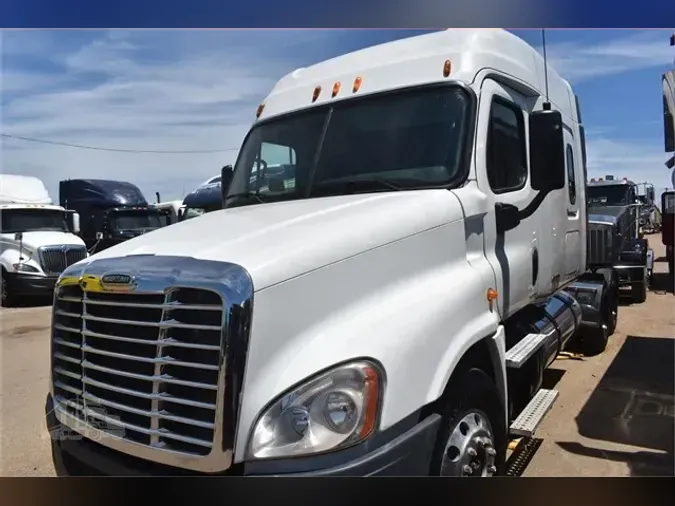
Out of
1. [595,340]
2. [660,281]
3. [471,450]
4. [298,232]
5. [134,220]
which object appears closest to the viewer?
[298,232]

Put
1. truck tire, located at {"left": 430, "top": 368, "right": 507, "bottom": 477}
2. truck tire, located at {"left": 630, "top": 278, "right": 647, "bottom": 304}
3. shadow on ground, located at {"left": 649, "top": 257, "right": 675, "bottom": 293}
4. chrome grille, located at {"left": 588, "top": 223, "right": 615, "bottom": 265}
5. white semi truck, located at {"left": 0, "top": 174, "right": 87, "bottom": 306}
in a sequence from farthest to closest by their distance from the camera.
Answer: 1. shadow on ground, located at {"left": 649, "top": 257, "right": 675, "bottom": 293}
2. truck tire, located at {"left": 630, "top": 278, "right": 647, "bottom": 304}
3. chrome grille, located at {"left": 588, "top": 223, "right": 615, "bottom": 265}
4. white semi truck, located at {"left": 0, "top": 174, "right": 87, "bottom": 306}
5. truck tire, located at {"left": 430, "top": 368, "right": 507, "bottom": 477}

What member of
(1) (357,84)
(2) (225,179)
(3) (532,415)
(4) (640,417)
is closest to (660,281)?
(4) (640,417)

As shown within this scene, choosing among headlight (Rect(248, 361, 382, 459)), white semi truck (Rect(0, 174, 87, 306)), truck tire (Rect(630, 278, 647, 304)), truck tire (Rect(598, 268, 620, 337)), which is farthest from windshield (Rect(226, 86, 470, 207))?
truck tire (Rect(630, 278, 647, 304))

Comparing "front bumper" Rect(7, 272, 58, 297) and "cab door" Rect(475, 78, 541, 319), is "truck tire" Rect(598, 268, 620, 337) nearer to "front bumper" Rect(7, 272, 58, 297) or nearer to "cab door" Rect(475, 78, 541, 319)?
"cab door" Rect(475, 78, 541, 319)

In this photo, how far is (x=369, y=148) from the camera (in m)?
3.24

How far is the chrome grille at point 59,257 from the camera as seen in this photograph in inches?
117

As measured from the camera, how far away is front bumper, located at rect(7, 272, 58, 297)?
3.17m

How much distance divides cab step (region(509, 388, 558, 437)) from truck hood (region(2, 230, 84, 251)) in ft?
8.62

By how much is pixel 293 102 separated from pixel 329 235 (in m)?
1.47

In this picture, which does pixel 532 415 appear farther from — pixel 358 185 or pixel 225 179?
pixel 225 179

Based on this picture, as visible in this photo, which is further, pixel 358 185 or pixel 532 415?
pixel 532 415

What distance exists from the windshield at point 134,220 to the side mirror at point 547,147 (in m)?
2.12

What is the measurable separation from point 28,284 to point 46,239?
0.31m

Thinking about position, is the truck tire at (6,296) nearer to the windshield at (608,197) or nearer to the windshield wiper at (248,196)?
the windshield wiper at (248,196)
